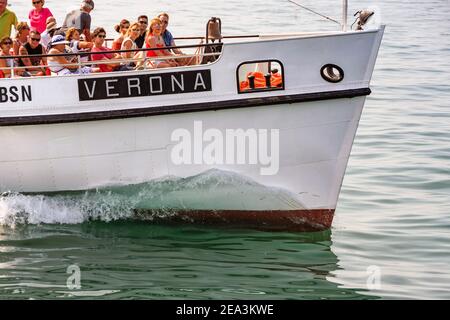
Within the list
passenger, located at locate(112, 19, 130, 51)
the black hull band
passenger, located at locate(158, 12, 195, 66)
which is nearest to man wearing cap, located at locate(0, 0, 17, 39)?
passenger, located at locate(112, 19, 130, 51)

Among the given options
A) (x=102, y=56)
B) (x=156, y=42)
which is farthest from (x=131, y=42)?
(x=102, y=56)

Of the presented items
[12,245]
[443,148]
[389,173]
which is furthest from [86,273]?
[443,148]

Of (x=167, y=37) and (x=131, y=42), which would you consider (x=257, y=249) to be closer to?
(x=131, y=42)

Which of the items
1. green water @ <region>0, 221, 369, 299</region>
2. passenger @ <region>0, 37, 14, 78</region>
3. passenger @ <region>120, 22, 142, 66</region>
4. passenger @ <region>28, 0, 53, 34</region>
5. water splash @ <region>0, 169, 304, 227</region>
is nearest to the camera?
green water @ <region>0, 221, 369, 299</region>

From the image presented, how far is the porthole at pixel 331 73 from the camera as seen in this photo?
39.6 ft

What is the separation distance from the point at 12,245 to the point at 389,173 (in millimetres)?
6474

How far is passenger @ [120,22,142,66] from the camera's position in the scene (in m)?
12.9

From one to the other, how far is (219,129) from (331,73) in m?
1.51

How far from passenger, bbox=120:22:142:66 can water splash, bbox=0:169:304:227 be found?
1635 millimetres

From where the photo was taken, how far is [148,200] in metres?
12.9

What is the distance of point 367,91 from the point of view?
12156 millimetres

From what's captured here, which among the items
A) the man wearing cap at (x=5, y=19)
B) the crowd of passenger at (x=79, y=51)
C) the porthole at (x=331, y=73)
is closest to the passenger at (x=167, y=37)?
the crowd of passenger at (x=79, y=51)

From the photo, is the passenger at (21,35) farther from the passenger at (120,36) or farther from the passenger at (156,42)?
the passenger at (156,42)

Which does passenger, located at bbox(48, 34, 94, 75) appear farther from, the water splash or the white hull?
the water splash
